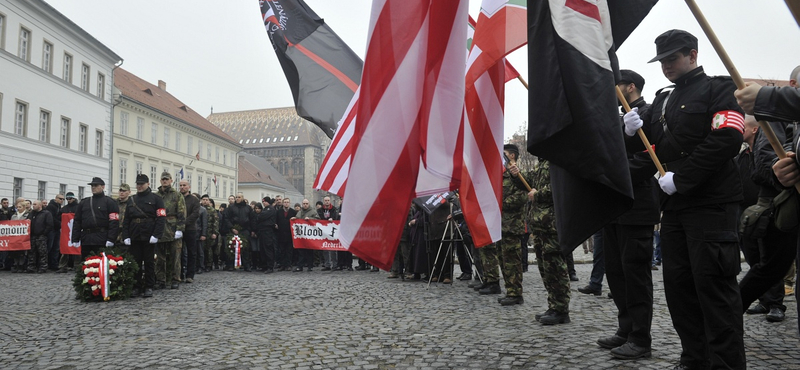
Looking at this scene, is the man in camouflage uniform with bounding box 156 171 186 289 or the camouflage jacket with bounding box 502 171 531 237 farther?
the man in camouflage uniform with bounding box 156 171 186 289

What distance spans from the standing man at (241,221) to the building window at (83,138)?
85.4ft

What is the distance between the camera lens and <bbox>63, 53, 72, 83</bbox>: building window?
34969 millimetres

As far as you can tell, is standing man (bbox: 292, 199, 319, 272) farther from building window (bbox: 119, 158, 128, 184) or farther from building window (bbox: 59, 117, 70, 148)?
building window (bbox: 119, 158, 128, 184)

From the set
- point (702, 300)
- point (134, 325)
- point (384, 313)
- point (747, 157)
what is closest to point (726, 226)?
point (702, 300)

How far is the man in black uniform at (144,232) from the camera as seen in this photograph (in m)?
9.68

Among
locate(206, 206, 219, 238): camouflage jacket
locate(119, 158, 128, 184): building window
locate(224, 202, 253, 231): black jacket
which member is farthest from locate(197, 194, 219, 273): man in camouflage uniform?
locate(119, 158, 128, 184): building window

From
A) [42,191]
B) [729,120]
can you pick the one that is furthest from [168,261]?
[42,191]

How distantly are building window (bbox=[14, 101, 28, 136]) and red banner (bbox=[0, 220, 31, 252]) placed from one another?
1746 centimetres

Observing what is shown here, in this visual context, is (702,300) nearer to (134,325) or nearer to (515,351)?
(515,351)

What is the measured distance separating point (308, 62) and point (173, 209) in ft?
18.7

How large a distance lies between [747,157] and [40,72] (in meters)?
35.4

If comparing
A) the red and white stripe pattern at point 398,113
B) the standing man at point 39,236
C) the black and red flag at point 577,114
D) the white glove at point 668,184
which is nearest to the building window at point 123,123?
the standing man at point 39,236

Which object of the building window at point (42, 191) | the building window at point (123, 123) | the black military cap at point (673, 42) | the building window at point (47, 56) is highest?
the building window at point (47, 56)

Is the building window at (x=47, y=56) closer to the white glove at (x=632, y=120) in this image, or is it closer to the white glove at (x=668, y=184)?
the white glove at (x=632, y=120)
